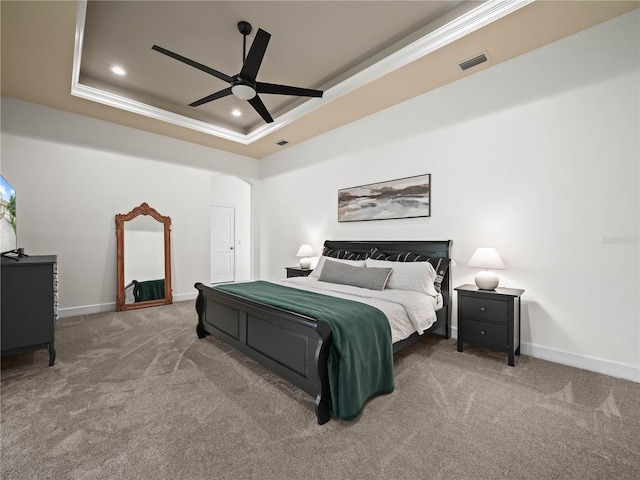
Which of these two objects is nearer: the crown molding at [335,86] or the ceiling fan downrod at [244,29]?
the crown molding at [335,86]

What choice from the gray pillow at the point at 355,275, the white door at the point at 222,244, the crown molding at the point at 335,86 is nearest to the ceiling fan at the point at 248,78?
the crown molding at the point at 335,86

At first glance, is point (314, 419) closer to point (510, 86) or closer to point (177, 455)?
point (177, 455)

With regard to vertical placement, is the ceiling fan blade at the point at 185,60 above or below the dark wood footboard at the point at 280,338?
above

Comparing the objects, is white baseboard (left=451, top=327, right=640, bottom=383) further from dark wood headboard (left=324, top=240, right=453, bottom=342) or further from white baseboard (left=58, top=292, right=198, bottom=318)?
white baseboard (left=58, top=292, right=198, bottom=318)

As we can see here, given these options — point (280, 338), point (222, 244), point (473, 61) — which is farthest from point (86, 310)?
point (473, 61)

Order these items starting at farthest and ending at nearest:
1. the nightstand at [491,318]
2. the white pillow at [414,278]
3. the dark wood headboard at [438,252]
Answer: the dark wood headboard at [438,252] → the white pillow at [414,278] → the nightstand at [491,318]

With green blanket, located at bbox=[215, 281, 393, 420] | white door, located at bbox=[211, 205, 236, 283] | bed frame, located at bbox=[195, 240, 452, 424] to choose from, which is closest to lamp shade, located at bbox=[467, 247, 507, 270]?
bed frame, located at bbox=[195, 240, 452, 424]

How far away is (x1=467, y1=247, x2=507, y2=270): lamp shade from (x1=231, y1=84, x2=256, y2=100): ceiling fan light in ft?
9.23

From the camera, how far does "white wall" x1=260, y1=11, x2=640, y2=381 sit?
2547 millimetres

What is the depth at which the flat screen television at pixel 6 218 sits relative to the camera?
115 inches

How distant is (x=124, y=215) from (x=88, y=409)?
11.9ft

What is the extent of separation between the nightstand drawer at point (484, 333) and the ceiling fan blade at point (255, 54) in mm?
3191

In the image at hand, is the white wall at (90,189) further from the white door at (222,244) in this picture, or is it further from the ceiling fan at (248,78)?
the ceiling fan at (248,78)

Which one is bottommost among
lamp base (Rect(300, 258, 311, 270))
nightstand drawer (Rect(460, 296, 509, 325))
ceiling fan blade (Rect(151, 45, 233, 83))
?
nightstand drawer (Rect(460, 296, 509, 325))
